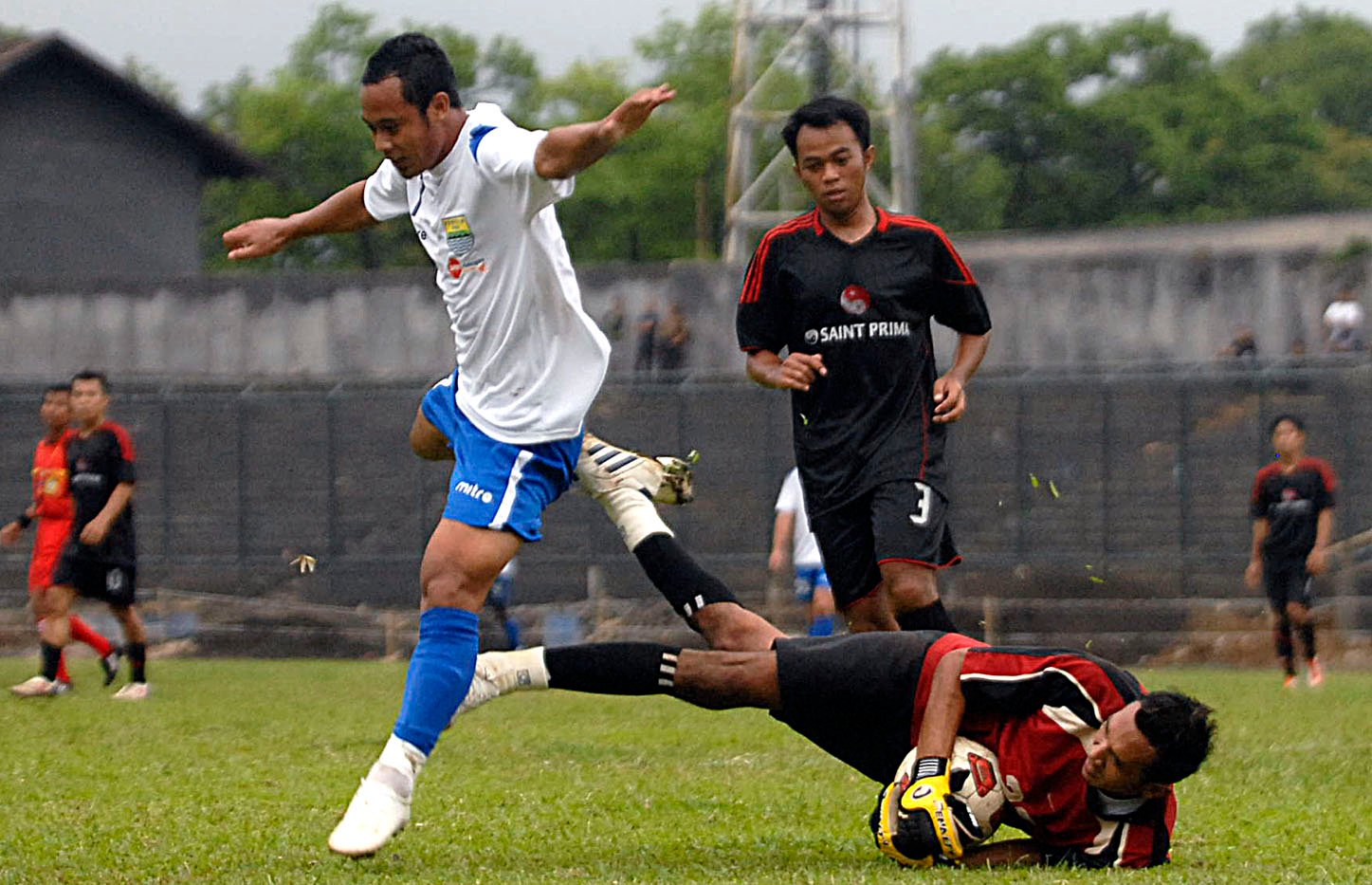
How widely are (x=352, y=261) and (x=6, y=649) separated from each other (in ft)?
127

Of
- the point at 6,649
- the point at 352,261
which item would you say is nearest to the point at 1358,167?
the point at 352,261

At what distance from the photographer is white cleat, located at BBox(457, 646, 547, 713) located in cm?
643

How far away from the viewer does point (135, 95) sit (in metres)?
37.9

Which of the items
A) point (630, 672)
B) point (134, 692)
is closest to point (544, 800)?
point (630, 672)

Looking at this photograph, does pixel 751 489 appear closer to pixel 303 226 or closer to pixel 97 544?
pixel 97 544

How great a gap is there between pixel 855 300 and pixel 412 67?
2133 millimetres

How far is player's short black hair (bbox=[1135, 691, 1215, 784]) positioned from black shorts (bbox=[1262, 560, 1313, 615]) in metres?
11.4

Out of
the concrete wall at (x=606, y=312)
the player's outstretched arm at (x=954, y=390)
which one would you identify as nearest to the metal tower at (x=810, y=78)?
the concrete wall at (x=606, y=312)

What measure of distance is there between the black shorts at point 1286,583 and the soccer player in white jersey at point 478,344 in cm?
1122

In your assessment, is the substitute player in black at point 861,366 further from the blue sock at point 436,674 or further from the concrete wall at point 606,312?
the concrete wall at point 606,312

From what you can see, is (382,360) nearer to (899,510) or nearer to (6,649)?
(6,649)

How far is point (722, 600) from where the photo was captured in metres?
6.77

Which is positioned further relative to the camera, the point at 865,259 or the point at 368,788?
the point at 865,259

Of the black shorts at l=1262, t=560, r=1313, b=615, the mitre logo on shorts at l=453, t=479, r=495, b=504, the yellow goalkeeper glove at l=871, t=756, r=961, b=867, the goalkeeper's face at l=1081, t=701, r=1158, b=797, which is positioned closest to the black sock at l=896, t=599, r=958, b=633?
the yellow goalkeeper glove at l=871, t=756, r=961, b=867
